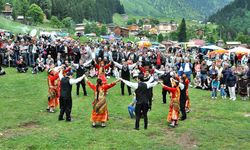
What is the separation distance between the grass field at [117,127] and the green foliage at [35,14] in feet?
388

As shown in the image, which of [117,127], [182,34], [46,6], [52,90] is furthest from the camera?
[182,34]

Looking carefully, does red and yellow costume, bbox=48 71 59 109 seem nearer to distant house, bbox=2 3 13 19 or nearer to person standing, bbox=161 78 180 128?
person standing, bbox=161 78 180 128

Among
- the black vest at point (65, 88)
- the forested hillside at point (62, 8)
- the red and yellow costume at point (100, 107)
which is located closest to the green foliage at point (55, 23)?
the forested hillside at point (62, 8)

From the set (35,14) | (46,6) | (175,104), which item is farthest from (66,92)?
(46,6)

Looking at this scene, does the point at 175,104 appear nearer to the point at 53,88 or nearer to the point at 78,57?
the point at 53,88

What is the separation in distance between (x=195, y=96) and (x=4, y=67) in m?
14.7

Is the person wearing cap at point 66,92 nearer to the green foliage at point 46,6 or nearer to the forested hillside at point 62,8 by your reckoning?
the forested hillside at point 62,8

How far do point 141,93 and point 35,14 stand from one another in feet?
423

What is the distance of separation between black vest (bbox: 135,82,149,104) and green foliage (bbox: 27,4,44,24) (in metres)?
127

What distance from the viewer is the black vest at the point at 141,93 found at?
15.9 m

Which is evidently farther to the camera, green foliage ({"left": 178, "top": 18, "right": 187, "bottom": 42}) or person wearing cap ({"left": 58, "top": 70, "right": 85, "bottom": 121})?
green foliage ({"left": 178, "top": 18, "right": 187, "bottom": 42})

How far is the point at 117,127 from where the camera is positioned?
Answer: 16.8 metres

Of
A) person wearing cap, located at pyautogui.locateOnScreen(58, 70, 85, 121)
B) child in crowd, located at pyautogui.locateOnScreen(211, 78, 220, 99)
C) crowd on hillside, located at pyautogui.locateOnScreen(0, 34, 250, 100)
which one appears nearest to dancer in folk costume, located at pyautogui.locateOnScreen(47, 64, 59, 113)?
person wearing cap, located at pyautogui.locateOnScreen(58, 70, 85, 121)

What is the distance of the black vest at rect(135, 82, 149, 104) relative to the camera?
15.9 meters
